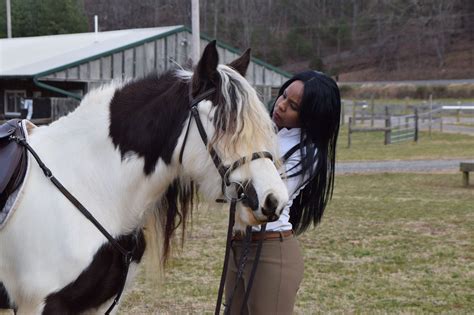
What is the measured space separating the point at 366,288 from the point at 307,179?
3750mm

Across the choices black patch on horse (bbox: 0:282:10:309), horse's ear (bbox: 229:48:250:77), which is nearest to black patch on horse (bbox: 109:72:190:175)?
horse's ear (bbox: 229:48:250:77)

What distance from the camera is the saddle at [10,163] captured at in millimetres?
2924

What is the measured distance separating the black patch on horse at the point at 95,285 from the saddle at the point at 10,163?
48 cm

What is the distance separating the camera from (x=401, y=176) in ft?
53.5

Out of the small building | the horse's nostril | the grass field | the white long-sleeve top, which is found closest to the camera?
the horse's nostril

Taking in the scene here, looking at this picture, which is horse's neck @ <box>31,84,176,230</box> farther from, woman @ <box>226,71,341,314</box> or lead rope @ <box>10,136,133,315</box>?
woman @ <box>226,71,341,314</box>

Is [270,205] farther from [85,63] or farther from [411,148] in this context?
[85,63]

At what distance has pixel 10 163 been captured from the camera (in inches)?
116

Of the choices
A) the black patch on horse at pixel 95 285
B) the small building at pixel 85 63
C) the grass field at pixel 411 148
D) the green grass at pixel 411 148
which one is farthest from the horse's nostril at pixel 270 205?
the small building at pixel 85 63

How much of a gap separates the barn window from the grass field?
12.7m

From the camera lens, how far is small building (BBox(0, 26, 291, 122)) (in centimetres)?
2366

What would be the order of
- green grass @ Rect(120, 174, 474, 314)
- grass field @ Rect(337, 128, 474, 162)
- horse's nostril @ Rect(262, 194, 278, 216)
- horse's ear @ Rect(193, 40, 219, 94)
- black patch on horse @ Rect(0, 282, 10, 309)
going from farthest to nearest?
grass field @ Rect(337, 128, 474, 162), green grass @ Rect(120, 174, 474, 314), black patch on horse @ Rect(0, 282, 10, 309), horse's ear @ Rect(193, 40, 219, 94), horse's nostril @ Rect(262, 194, 278, 216)

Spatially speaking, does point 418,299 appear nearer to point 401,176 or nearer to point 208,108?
point 208,108

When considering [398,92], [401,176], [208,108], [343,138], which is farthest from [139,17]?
[208,108]
